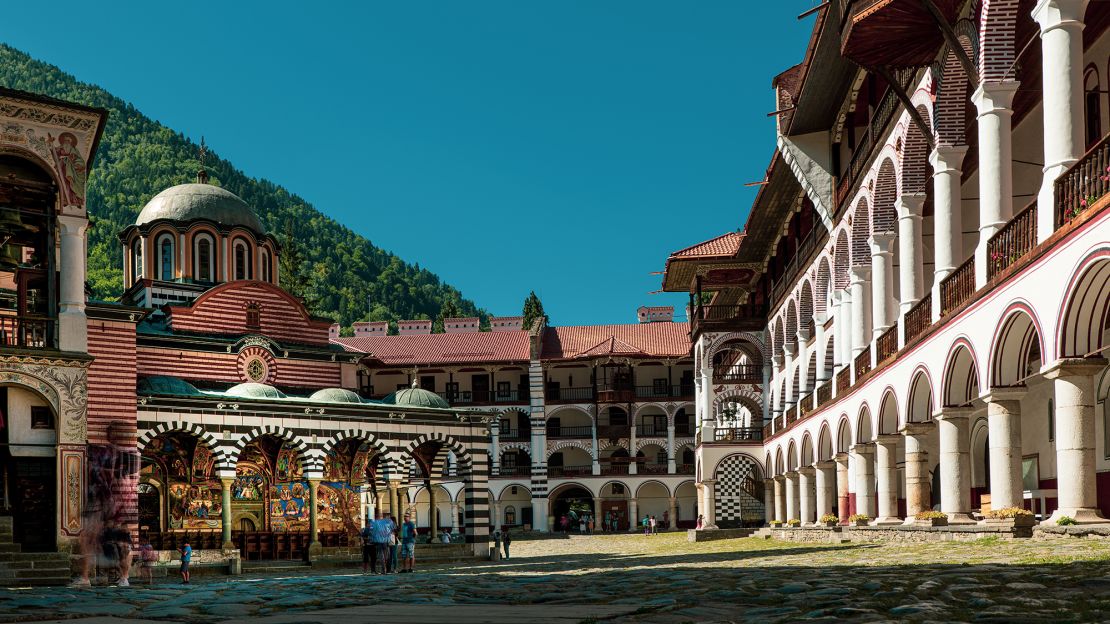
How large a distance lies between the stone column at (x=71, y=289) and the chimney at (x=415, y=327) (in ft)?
150

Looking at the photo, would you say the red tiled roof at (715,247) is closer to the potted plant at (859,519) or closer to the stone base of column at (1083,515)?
the potted plant at (859,519)

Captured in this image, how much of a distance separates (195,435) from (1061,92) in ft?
65.6

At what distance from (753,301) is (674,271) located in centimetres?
485

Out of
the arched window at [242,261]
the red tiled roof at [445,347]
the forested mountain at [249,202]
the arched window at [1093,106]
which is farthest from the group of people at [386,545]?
the forested mountain at [249,202]

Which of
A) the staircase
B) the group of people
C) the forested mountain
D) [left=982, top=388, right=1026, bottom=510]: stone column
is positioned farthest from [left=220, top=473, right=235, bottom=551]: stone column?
the forested mountain

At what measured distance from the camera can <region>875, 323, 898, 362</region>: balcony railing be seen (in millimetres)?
20375

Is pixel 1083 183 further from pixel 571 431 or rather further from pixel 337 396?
pixel 571 431

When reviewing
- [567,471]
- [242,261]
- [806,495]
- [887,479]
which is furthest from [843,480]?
[567,471]

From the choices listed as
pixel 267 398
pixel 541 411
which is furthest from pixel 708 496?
pixel 541 411

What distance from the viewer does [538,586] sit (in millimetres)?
9672

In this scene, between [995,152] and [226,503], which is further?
[226,503]

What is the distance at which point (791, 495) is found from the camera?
34.0m

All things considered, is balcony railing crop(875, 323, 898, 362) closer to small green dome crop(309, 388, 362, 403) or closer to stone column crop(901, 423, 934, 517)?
stone column crop(901, 423, 934, 517)

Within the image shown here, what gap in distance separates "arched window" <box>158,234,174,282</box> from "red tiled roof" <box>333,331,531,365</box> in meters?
23.0
